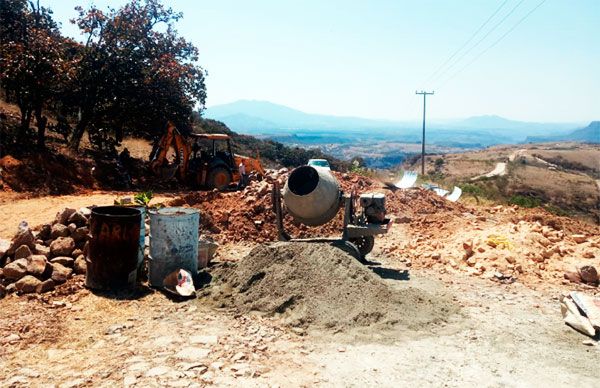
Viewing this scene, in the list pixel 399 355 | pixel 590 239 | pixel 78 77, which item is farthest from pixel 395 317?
pixel 78 77

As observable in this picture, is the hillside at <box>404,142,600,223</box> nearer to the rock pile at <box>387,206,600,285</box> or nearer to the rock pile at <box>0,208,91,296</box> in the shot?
the rock pile at <box>387,206,600,285</box>

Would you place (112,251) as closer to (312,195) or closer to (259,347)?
(259,347)

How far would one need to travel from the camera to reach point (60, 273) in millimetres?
6477

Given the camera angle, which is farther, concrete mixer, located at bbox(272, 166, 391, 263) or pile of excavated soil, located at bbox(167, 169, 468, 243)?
pile of excavated soil, located at bbox(167, 169, 468, 243)

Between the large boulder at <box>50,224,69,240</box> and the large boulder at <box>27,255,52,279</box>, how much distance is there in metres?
0.66

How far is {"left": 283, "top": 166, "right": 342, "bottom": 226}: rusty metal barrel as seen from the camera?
8102 mm

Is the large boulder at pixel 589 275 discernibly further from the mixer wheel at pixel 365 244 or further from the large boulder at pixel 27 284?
the large boulder at pixel 27 284

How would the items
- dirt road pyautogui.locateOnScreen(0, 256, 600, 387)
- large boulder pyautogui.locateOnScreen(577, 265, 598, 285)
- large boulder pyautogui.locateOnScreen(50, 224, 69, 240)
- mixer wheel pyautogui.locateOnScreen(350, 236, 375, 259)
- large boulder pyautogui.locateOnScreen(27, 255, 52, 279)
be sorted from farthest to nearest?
mixer wheel pyautogui.locateOnScreen(350, 236, 375, 259) → large boulder pyautogui.locateOnScreen(577, 265, 598, 285) → large boulder pyautogui.locateOnScreen(50, 224, 69, 240) → large boulder pyautogui.locateOnScreen(27, 255, 52, 279) → dirt road pyautogui.locateOnScreen(0, 256, 600, 387)

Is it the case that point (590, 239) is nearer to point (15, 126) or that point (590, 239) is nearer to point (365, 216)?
point (365, 216)

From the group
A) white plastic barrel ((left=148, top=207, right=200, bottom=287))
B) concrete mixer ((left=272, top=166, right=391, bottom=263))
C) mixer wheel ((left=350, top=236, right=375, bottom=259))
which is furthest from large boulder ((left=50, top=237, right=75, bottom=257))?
mixer wheel ((left=350, top=236, right=375, bottom=259))

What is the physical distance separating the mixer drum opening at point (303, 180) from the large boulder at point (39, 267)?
3.99 meters

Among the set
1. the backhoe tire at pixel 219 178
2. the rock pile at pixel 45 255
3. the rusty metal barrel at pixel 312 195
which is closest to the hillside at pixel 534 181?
the backhoe tire at pixel 219 178

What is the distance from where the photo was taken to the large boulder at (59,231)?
23.6 ft

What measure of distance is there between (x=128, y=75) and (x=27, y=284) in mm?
11673
